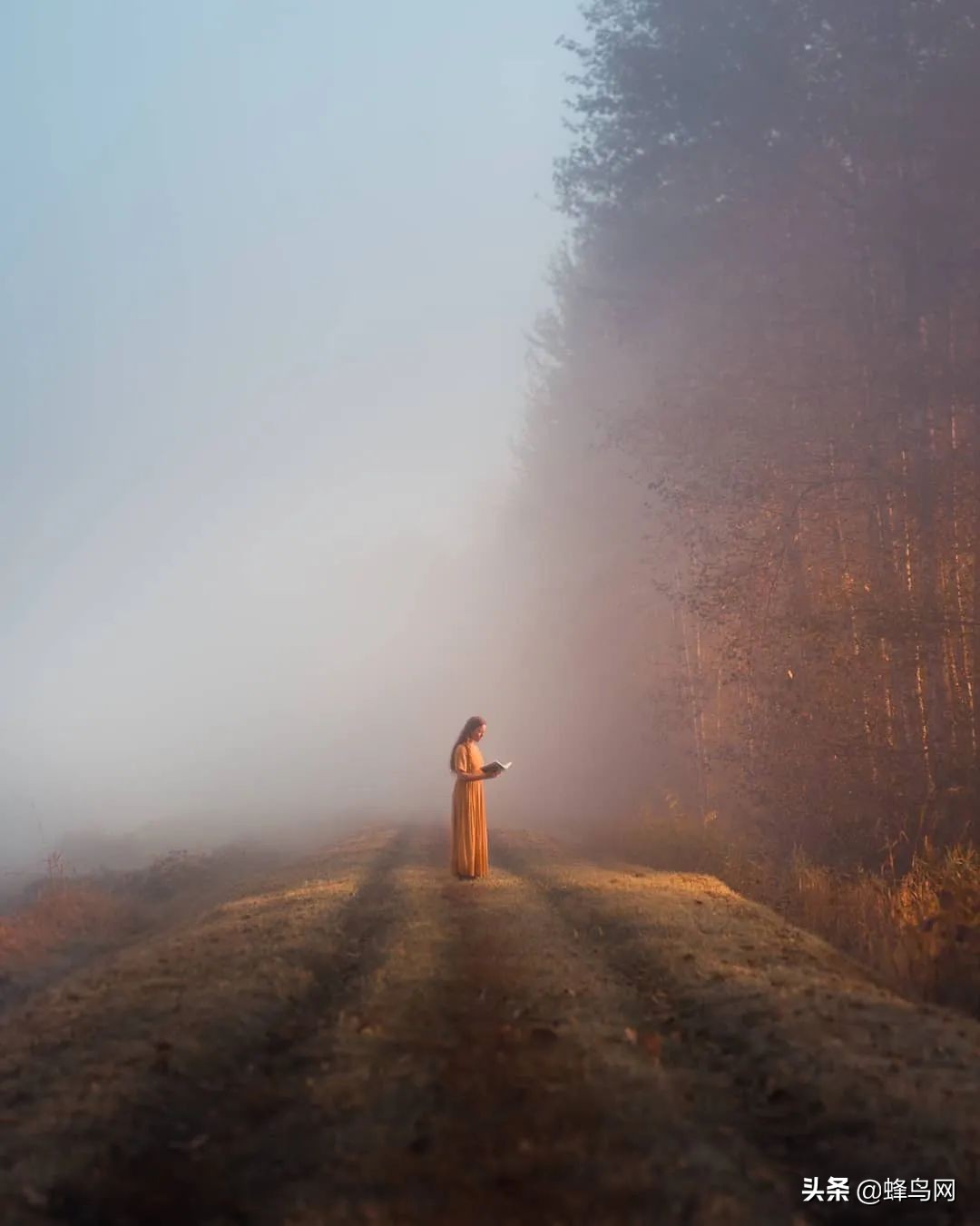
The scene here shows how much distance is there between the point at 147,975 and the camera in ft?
36.3

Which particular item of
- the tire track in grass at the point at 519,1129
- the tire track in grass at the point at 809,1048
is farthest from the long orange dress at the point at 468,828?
the tire track in grass at the point at 519,1129

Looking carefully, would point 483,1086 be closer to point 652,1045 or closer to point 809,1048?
point 652,1045

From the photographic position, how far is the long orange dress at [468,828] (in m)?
19.2

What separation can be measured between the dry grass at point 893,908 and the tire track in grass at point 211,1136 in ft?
20.5

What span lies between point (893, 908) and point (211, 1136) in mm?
10249

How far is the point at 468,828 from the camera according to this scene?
Result: 63.3 ft

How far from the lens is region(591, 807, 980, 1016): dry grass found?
36.8ft

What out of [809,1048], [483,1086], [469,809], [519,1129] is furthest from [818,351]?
[519,1129]

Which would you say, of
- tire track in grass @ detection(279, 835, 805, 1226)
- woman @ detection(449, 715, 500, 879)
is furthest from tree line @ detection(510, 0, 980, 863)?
tire track in grass @ detection(279, 835, 805, 1226)

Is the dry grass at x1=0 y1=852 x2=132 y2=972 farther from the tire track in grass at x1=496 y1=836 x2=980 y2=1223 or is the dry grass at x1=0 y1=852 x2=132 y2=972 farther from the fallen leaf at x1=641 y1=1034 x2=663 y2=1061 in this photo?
the fallen leaf at x1=641 y1=1034 x2=663 y2=1061

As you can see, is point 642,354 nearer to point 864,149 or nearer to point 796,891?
point 864,149

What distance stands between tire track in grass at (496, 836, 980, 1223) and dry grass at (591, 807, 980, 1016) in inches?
31.7

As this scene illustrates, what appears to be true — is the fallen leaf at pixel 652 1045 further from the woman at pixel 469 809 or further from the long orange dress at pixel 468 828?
the long orange dress at pixel 468 828

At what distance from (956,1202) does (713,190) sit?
850 inches
